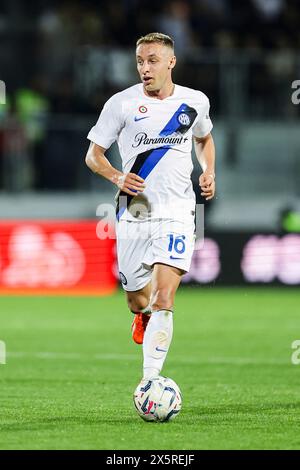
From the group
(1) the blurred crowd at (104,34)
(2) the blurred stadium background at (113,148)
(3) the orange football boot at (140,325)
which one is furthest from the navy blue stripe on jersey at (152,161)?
(1) the blurred crowd at (104,34)

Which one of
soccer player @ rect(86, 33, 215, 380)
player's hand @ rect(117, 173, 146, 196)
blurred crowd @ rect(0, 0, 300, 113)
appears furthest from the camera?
blurred crowd @ rect(0, 0, 300, 113)

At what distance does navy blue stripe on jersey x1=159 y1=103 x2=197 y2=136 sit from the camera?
7.66m

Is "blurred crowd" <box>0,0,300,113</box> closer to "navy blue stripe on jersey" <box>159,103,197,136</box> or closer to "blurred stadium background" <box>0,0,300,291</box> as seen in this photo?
"blurred stadium background" <box>0,0,300,291</box>

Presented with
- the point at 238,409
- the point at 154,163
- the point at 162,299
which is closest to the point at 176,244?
the point at 162,299

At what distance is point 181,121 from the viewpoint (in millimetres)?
7711

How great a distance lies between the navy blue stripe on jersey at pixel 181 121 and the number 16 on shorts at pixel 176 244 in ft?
2.22

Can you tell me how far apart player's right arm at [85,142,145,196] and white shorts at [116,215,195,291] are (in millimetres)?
273

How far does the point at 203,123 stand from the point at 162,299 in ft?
4.49

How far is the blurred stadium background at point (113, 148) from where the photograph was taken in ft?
57.8

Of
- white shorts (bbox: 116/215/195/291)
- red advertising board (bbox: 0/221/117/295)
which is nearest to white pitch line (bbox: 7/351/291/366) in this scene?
Result: white shorts (bbox: 116/215/195/291)

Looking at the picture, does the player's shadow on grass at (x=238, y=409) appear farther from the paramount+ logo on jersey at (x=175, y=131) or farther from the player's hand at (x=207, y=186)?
the paramount+ logo on jersey at (x=175, y=131)

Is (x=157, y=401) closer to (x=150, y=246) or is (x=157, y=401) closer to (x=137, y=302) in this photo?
(x=150, y=246)

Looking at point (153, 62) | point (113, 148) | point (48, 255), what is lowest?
point (48, 255)

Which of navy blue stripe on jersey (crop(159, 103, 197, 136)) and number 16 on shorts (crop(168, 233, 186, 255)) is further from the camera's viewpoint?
navy blue stripe on jersey (crop(159, 103, 197, 136))
